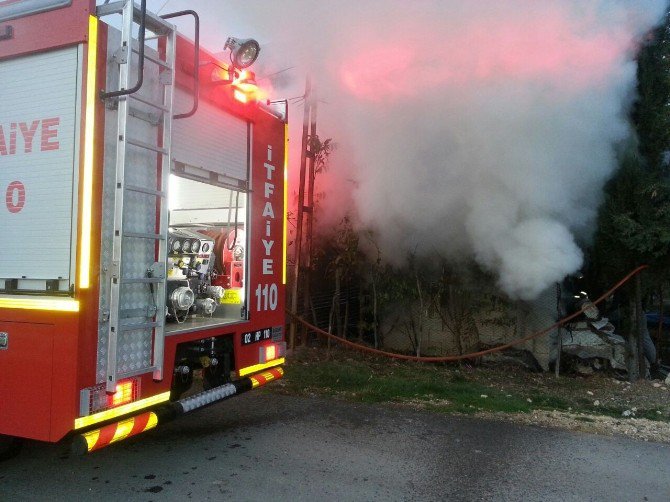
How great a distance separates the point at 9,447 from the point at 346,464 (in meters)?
2.35

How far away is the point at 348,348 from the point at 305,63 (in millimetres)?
4129

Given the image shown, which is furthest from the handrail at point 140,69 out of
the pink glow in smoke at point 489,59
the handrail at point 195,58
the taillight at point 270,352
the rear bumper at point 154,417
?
the pink glow in smoke at point 489,59

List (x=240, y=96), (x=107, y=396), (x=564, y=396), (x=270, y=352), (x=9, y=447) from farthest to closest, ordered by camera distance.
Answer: (x=564, y=396), (x=270, y=352), (x=240, y=96), (x=9, y=447), (x=107, y=396)

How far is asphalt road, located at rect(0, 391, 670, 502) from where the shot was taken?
11.7 feet

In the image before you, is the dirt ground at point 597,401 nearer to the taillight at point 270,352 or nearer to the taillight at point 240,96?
the taillight at point 270,352

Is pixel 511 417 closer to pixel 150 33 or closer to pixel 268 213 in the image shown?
pixel 268 213

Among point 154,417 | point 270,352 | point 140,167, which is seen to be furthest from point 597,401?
point 140,167

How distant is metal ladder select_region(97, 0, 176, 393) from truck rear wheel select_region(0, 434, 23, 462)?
1.09 m

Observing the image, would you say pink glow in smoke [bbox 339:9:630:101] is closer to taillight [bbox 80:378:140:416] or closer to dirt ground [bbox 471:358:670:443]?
dirt ground [bbox 471:358:670:443]

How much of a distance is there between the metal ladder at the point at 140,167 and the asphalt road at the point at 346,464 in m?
0.92

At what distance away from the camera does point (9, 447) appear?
145 inches

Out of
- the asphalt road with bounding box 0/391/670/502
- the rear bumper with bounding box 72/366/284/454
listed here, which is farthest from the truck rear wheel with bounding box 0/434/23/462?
the rear bumper with bounding box 72/366/284/454

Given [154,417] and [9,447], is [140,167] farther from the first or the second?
[9,447]

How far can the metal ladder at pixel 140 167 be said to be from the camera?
3.14m
